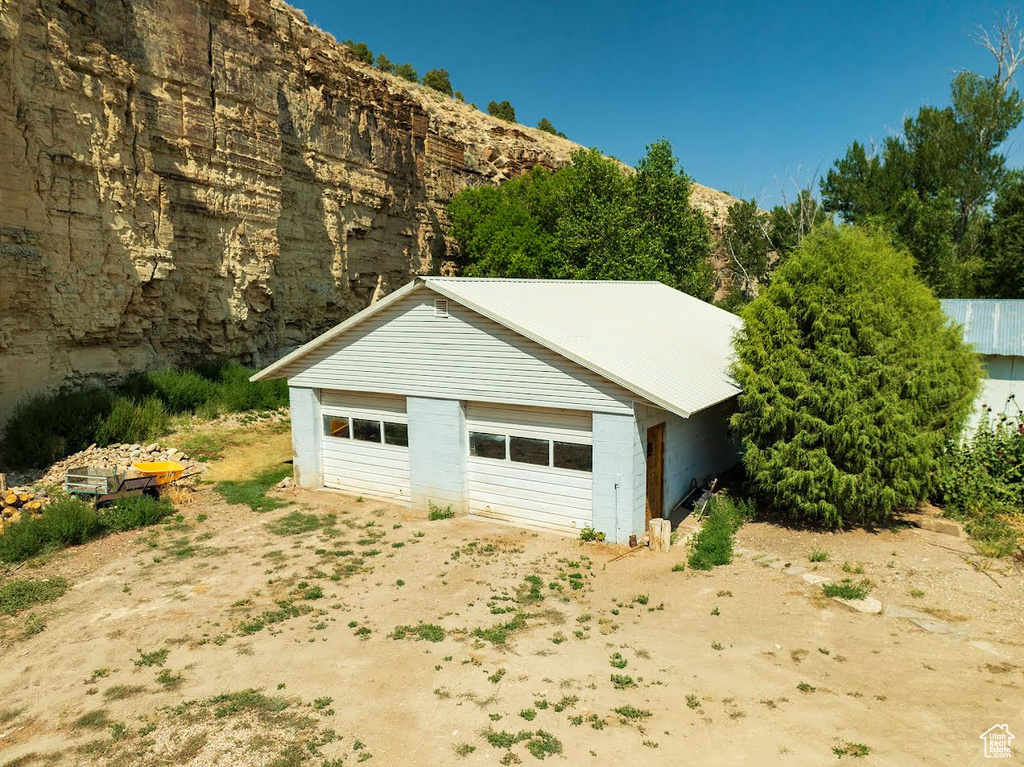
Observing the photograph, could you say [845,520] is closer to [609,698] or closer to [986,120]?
[609,698]

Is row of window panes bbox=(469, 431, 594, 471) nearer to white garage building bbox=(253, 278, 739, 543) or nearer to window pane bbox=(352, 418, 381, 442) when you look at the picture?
white garage building bbox=(253, 278, 739, 543)

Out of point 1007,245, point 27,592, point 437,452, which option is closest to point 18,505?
point 27,592

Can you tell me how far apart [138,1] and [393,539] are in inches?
819

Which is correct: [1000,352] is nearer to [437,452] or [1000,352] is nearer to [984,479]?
[984,479]

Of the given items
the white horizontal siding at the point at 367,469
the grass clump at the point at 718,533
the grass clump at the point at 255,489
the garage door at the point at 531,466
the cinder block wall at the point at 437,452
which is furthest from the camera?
the grass clump at the point at 255,489

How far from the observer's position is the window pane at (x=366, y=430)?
15.6 meters

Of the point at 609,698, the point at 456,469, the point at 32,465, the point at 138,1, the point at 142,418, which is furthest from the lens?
the point at 138,1

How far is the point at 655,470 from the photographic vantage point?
512 inches

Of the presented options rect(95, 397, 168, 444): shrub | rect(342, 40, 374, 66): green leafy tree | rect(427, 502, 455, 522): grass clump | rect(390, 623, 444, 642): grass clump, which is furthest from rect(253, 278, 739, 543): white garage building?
rect(342, 40, 374, 66): green leafy tree

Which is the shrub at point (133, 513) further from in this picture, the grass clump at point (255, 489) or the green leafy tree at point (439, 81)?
the green leafy tree at point (439, 81)

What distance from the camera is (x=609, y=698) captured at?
7.25 metres

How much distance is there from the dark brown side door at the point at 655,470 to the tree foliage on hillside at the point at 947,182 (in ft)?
82.6

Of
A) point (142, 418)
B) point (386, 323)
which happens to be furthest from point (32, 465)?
point (386, 323)

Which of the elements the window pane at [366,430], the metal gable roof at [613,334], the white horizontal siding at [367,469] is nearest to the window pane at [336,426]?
the white horizontal siding at [367,469]
